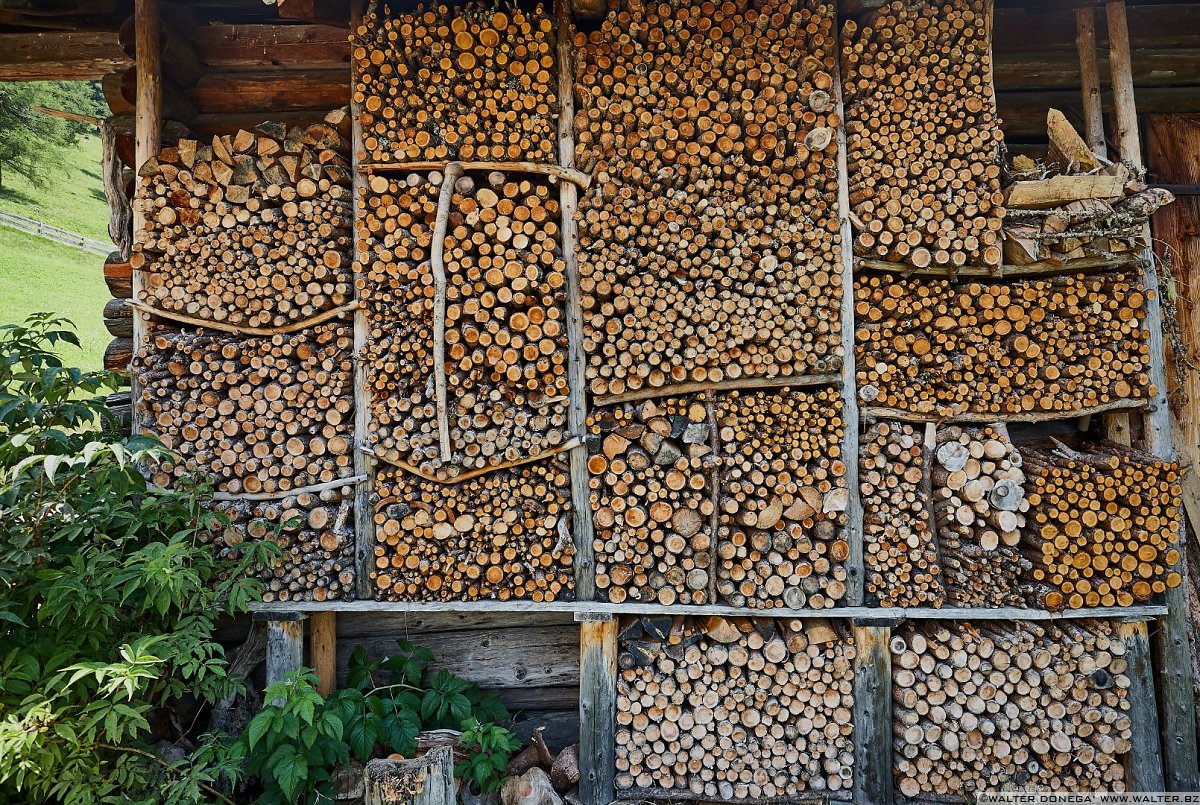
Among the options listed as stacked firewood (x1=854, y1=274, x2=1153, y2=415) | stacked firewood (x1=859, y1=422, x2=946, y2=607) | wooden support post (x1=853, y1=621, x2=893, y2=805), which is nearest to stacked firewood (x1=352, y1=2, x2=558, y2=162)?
stacked firewood (x1=854, y1=274, x2=1153, y2=415)

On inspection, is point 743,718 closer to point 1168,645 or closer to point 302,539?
point 1168,645

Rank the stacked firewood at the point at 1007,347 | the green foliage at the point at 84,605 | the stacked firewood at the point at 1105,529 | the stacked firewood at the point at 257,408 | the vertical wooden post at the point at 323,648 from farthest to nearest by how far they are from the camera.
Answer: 1. the vertical wooden post at the point at 323,648
2. the stacked firewood at the point at 257,408
3. the stacked firewood at the point at 1007,347
4. the stacked firewood at the point at 1105,529
5. the green foliage at the point at 84,605

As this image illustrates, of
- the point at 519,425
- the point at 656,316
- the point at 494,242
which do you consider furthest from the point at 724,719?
the point at 494,242

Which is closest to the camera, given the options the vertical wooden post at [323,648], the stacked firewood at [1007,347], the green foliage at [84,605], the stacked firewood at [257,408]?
the green foliage at [84,605]

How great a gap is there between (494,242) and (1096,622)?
400 cm

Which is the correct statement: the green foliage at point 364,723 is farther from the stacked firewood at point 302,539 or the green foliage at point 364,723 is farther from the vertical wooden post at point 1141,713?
the vertical wooden post at point 1141,713

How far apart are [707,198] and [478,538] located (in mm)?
2308

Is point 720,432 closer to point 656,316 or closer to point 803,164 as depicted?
point 656,316

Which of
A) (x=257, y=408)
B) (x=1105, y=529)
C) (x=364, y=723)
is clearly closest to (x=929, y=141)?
(x=1105, y=529)

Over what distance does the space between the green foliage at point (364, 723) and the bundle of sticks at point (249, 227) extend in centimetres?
211

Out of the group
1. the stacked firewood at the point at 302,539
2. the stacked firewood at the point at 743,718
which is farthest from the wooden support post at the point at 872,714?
the stacked firewood at the point at 302,539

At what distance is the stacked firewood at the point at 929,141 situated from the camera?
3543 mm

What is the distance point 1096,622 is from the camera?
3.60 meters

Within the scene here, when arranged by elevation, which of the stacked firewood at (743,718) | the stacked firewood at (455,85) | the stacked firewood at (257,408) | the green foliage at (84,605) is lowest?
the stacked firewood at (743,718)
